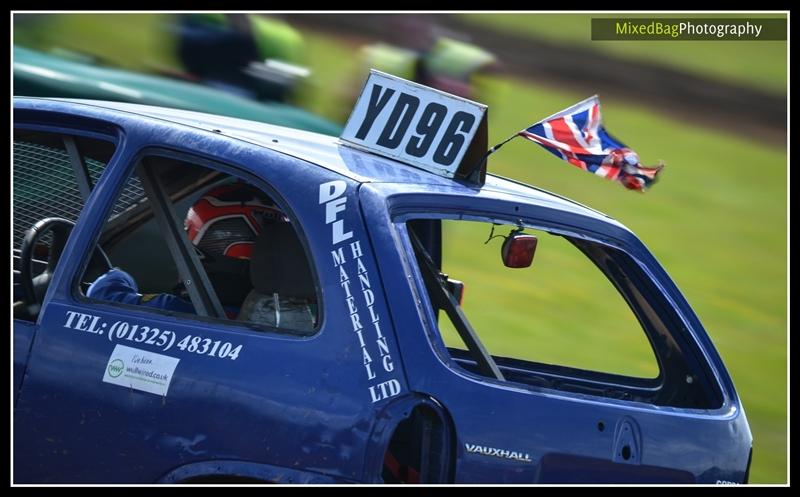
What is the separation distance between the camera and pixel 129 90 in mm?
7781

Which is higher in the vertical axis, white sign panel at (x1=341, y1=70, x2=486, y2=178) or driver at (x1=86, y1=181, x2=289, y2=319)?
white sign panel at (x1=341, y1=70, x2=486, y2=178)

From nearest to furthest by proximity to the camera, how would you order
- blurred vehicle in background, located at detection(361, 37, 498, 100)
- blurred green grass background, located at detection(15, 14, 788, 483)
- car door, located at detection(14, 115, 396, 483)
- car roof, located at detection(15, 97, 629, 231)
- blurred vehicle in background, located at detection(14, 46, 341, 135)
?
car door, located at detection(14, 115, 396, 483) < car roof, located at detection(15, 97, 629, 231) < blurred vehicle in background, located at detection(14, 46, 341, 135) < blurred green grass background, located at detection(15, 14, 788, 483) < blurred vehicle in background, located at detection(361, 37, 498, 100)

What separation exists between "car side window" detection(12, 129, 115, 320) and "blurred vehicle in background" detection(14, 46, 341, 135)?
3139 millimetres

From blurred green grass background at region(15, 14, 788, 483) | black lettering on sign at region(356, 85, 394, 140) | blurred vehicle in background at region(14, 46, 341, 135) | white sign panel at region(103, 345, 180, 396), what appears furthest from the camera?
blurred green grass background at region(15, 14, 788, 483)

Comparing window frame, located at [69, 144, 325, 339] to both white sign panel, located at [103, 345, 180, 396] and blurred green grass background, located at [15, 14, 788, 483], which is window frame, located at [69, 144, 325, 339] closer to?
white sign panel, located at [103, 345, 180, 396]

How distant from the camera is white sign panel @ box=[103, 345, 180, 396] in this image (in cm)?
344

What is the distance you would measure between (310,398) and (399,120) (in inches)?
45.3

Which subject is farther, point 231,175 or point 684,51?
point 684,51

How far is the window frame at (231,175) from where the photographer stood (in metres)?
3.46

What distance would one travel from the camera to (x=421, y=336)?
11.1 ft

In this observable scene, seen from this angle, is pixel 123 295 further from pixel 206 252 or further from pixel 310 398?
pixel 310 398

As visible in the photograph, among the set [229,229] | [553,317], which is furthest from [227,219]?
[553,317]

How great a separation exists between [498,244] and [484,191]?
20.1 feet

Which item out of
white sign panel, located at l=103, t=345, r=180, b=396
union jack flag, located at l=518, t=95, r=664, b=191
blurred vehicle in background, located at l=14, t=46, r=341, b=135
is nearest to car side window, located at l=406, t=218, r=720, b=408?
union jack flag, located at l=518, t=95, r=664, b=191
